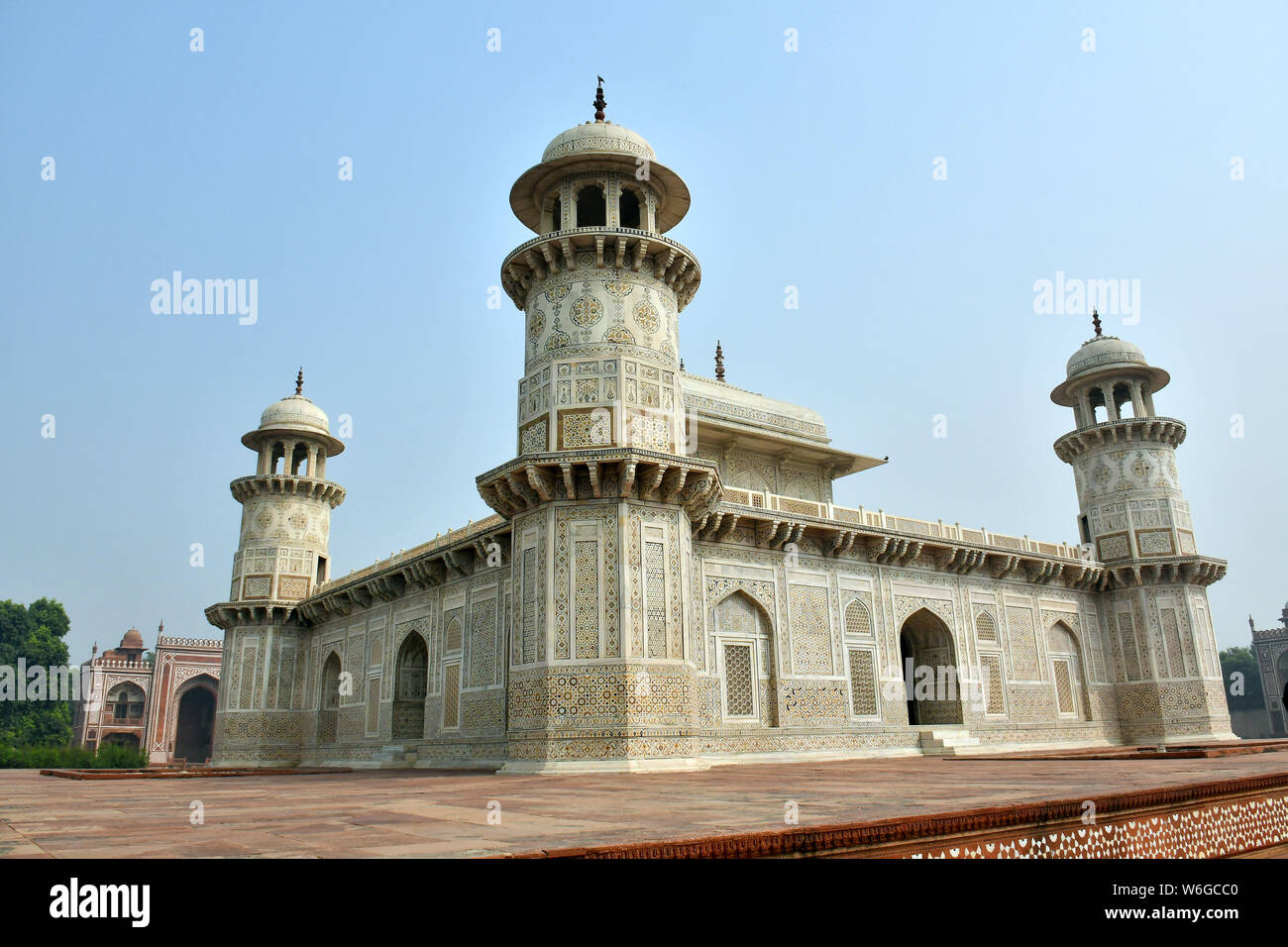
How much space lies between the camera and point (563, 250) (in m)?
15.0

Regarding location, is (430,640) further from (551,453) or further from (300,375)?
(300,375)

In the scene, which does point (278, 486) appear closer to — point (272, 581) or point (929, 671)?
point (272, 581)

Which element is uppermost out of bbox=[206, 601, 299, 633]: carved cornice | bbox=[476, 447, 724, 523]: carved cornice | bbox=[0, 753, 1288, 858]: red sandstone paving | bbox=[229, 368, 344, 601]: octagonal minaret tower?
bbox=[229, 368, 344, 601]: octagonal minaret tower

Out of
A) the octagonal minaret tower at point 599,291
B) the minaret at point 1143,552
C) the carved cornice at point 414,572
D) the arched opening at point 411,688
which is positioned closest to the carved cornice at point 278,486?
the carved cornice at point 414,572

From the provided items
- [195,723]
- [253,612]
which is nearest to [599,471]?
[253,612]

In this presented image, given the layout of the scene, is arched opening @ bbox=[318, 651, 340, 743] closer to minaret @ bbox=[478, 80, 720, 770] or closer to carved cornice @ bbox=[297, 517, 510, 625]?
carved cornice @ bbox=[297, 517, 510, 625]

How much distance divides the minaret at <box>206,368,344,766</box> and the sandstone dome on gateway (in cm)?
1460

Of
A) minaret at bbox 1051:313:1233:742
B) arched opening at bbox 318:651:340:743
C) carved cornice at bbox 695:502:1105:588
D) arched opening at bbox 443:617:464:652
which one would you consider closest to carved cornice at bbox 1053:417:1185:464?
minaret at bbox 1051:313:1233:742

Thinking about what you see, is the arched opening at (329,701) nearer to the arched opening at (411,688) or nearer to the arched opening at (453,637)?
the arched opening at (411,688)

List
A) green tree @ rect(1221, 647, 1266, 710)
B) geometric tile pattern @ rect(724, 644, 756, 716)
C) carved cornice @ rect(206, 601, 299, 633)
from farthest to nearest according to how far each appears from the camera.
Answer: green tree @ rect(1221, 647, 1266, 710) → carved cornice @ rect(206, 601, 299, 633) → geometric tile pattern @ rect(724, 644, 756, 716)

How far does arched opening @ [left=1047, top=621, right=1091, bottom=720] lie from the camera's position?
22875 millimetres

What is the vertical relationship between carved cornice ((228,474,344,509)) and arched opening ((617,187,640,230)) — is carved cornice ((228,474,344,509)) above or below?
below

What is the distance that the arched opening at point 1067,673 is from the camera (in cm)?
2288
